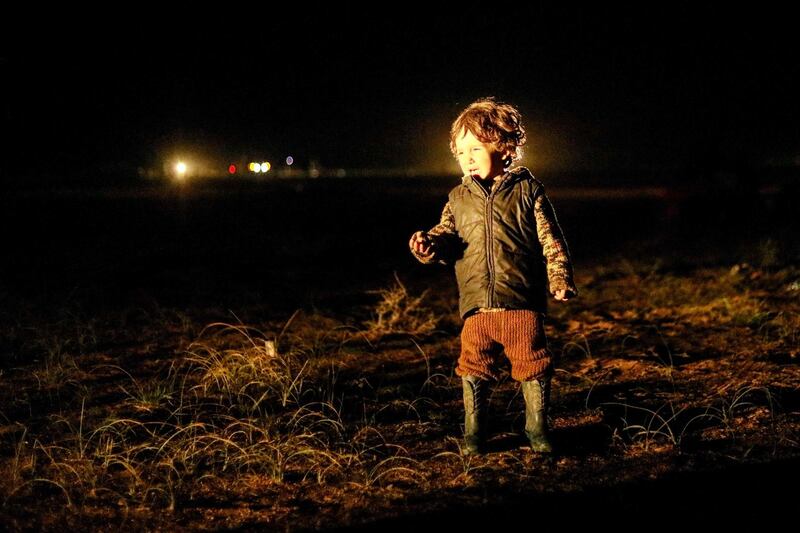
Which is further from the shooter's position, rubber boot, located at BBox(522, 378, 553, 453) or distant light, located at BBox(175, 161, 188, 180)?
distant light, located at BBox(175, 161, 188, 180)

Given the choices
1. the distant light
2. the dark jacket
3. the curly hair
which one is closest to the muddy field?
the dark jacket

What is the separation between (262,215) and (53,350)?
10718 millimetres

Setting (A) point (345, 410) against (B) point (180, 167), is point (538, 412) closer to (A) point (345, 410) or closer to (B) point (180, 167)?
(A) point (345, 410)

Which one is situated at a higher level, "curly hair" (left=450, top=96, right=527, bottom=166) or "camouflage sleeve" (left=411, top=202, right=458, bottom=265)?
"curly hair" (left=450, top=96, right=527, bottom=166)

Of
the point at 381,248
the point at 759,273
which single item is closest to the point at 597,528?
the point at 759,273

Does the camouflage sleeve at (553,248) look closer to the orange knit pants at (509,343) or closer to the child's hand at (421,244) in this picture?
the orange knit pants at (509,343)

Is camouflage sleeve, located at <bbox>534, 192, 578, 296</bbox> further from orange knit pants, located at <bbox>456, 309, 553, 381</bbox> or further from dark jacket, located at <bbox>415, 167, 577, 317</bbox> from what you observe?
orange knit pants, located at <bbox>456, 309, 553, 381</bbox>

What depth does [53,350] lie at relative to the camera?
430cm

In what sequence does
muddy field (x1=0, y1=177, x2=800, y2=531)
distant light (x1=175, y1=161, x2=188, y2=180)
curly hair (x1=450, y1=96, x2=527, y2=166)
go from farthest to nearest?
distant light (x1=175, y1=161, x2=188, y2=180)
curly hair (x1=450, y1=96, x2=527, y2=166)
muddy field (x1=0, y1=177, x2=800, y2=531)

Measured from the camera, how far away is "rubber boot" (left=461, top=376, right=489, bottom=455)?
2.96m

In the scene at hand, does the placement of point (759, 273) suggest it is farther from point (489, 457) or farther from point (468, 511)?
point (468, 511)

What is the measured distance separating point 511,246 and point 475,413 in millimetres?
732

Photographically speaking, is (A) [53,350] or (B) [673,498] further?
(A) [53,350]

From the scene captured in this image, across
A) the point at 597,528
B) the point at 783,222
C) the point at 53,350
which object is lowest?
the point at 597,528
